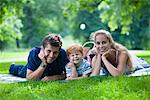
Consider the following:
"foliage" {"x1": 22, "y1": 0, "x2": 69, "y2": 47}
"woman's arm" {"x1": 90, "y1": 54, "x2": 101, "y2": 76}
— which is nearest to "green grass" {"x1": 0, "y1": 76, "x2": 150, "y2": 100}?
"woman's arm" {"x1": 90, "y1": 54, "x2": 101, "y2": 76}

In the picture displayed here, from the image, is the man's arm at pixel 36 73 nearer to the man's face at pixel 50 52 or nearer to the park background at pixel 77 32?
the man's face at pixel 50 52

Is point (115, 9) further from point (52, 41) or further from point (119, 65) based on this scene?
point (52, 41)

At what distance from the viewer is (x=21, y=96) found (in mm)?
4891

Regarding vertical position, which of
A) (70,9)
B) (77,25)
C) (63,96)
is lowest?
(63,96)

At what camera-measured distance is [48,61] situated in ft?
20.2

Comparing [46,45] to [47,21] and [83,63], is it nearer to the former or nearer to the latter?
[83,63]

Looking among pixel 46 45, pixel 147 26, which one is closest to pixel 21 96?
pixel 46 45

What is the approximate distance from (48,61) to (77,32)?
47.9 metres

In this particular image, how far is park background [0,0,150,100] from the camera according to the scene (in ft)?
16.2

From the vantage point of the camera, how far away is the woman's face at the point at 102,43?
248 inches

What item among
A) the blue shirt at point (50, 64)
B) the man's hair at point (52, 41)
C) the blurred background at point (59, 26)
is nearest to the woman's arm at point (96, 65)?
the blue shirt at point (50, 64)

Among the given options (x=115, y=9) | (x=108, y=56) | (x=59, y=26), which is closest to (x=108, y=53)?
(x=108, y=56)

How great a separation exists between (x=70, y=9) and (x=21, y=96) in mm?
18523

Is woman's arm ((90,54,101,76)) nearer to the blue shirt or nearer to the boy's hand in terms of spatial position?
the boy's hand
